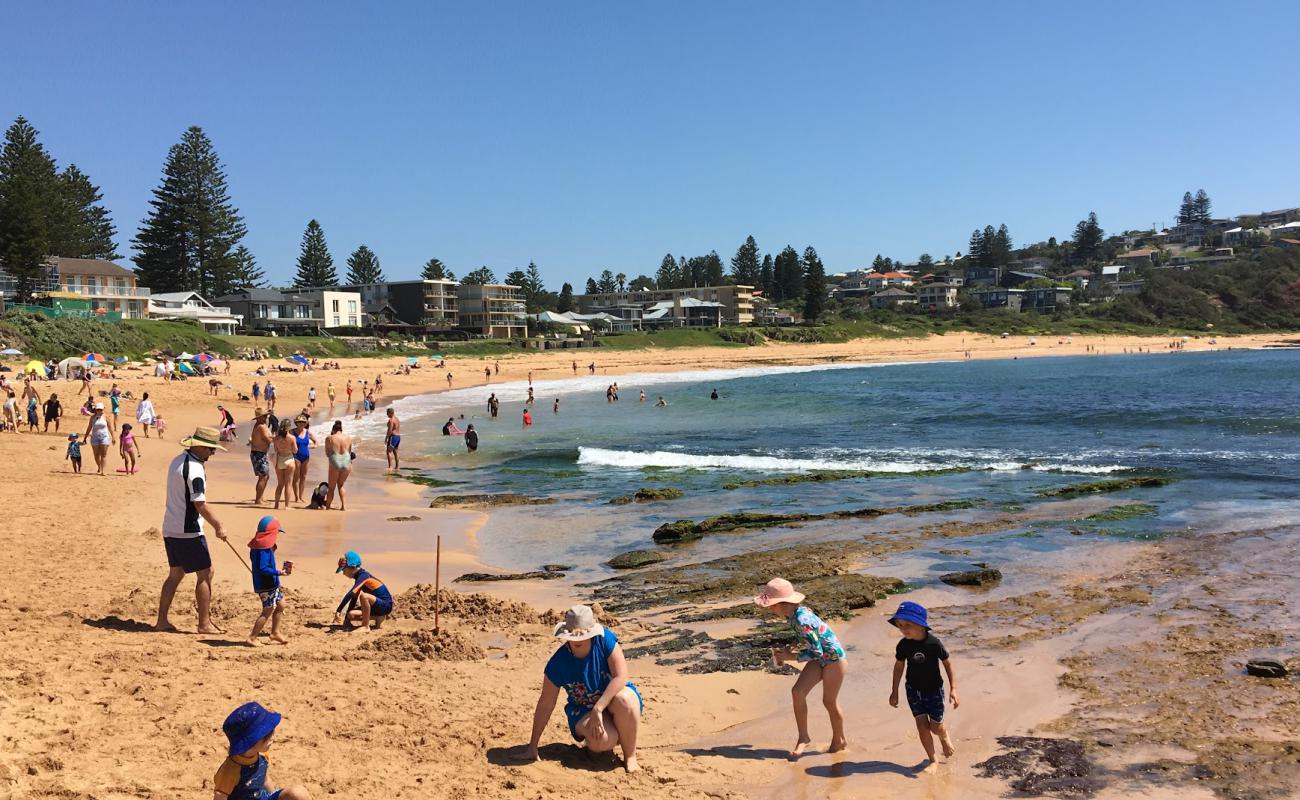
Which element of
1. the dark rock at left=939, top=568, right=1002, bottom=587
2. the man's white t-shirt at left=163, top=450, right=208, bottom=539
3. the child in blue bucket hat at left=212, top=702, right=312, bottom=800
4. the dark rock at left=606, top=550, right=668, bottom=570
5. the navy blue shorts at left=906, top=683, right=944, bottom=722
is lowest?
the dark rock at left=606, top=550, right=668, bottom=570

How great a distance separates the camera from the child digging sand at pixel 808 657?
20.4ft

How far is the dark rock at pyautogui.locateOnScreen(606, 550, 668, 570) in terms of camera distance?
12.4 metres

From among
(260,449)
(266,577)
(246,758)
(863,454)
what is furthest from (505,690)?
(863,454)

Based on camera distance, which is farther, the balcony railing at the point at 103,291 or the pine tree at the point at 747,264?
the pine tree at the point at 747,264

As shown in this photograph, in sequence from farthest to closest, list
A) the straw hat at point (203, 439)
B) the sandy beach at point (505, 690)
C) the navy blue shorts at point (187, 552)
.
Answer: the straw hat at point (203, 439), the navy blue shorts at point (187, 552), the sandy beach at point (505, 690)

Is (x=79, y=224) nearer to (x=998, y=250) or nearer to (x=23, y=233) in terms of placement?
(x=23, y=233)

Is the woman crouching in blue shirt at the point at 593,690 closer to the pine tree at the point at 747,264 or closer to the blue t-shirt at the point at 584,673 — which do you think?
the blue t-shirt at the point at 584,673

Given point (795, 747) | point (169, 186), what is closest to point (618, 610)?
point (795, 747)

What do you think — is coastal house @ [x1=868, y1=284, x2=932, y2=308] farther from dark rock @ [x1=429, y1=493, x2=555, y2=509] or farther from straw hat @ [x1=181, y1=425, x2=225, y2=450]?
straw hat @ [x1=181, y1=425, x2=225, y2=450]

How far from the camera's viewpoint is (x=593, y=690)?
574 cm

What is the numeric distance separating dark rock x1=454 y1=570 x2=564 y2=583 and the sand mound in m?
3.07

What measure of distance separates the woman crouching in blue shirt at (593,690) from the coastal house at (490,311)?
9637 centimetres

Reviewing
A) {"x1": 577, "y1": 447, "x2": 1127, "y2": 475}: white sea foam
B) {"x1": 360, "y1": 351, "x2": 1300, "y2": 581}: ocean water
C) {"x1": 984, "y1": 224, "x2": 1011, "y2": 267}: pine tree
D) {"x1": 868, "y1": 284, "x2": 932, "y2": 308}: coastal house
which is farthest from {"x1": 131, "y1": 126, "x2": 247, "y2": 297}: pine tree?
{"x1": 984, "y1": 224, "x2": 1011, "y2": 267}: pine tree

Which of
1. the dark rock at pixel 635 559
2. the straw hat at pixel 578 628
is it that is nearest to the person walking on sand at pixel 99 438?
the dark rock at pixel 635 559
